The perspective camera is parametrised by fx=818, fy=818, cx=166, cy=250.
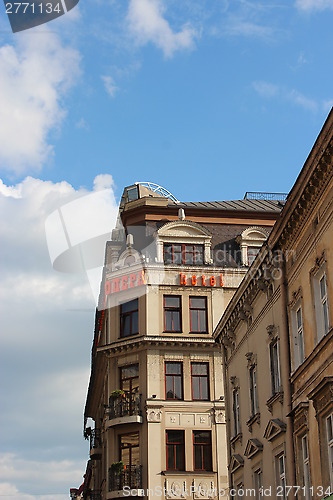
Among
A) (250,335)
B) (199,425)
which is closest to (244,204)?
(199,425)

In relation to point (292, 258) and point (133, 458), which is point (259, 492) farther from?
point (133, 458)

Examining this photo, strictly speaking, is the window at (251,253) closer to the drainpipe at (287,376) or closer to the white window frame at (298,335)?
the drainpipe at (287,376)

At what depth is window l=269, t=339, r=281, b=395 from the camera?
85.2 feet

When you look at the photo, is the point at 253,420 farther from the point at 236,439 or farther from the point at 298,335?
the point at 298,335

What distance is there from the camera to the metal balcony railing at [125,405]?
1678 inches

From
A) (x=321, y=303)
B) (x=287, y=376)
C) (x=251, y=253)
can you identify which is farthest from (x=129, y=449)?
(x=321, y=303)

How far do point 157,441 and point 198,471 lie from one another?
2.60 m

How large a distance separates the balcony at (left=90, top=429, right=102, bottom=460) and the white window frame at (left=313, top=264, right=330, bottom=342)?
32016 mm

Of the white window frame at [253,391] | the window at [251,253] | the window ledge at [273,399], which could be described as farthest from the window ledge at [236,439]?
the window at [251,253]

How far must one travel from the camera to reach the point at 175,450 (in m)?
42.1

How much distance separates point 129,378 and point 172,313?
4213mm

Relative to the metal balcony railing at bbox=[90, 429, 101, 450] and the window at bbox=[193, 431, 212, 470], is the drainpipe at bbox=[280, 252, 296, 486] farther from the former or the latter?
the metal balcony railing at bbox=[90, 429, 101, 450]

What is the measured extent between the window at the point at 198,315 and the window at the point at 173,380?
7.23ft

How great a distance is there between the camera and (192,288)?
44.9m
